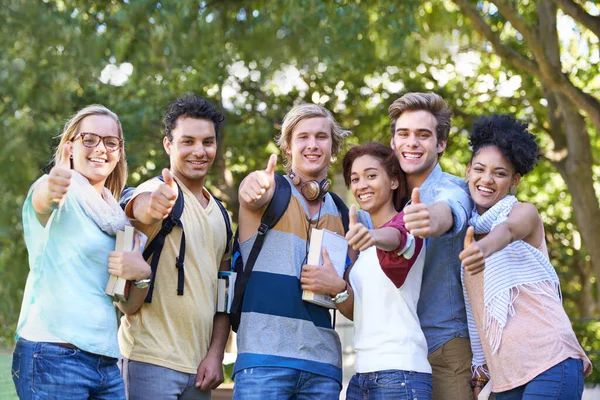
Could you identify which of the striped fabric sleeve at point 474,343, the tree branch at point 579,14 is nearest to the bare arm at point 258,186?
the striped fabric sleeve at point 474,343

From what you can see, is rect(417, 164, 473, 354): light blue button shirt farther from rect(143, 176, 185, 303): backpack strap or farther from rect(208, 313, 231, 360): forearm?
rect(143, 176, 185, 303): backpack strap

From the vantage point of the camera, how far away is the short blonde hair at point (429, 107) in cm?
469

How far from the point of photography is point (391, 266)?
412cm

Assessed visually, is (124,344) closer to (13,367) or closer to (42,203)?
(13,367)

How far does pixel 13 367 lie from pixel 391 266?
185 cm

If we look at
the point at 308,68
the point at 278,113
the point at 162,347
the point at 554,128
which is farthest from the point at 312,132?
the point at 554,128

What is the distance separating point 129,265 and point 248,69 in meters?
9.00

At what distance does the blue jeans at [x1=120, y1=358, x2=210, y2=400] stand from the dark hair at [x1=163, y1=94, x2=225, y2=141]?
1.33m

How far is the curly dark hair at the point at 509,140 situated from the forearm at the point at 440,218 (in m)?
0.50

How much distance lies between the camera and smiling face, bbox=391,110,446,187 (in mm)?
4598

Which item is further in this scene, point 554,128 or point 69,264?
point 554,128

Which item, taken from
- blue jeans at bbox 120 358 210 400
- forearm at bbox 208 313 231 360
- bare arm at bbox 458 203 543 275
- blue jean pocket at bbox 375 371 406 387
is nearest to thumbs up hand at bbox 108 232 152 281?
blue jeans at bbox 120 358 210 400

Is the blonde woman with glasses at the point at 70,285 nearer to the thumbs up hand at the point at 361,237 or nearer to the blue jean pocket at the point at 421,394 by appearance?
the thumbs up hand at the point at 361,237

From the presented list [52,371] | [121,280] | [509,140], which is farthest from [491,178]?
[52,371]
